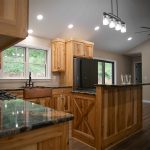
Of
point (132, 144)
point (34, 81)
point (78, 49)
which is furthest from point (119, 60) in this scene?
point (132, 144)

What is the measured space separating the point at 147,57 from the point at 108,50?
6.30 feet

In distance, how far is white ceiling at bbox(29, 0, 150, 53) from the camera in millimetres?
4375

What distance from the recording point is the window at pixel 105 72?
26.3ft

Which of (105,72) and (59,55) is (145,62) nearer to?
(105,72)

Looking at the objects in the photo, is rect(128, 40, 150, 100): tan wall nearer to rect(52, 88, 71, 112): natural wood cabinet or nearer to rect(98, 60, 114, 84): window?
rect(98, 60, 114, 84): window

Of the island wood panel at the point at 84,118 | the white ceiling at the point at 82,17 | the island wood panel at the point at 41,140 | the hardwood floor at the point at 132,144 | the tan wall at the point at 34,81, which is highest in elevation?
the white ceiling at the point at 82,17

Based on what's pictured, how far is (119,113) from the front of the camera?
11.1 ft

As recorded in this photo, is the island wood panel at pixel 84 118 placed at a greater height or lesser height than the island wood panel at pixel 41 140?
lesser

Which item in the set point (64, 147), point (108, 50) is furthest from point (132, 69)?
point (64, 147)

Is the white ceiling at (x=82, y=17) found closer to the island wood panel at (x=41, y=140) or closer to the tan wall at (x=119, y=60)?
Result: the tan wall at (x=119, y=60)

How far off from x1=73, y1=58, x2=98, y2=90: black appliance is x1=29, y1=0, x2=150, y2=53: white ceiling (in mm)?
1031

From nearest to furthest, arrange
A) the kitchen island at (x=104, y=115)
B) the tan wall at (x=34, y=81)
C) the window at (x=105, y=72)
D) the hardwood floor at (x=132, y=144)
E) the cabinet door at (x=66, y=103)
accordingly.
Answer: the kitchen island at (x=104, y=115) → the hardwood floor at (x=132, y=144) → the tan wall at (x=34, y=81) → the cabinet door at (x=66, y=103) → the window at (x=105, y=72)

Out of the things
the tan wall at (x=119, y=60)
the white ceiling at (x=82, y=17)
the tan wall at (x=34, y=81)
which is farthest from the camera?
the tan wall at (x=119, y=60)

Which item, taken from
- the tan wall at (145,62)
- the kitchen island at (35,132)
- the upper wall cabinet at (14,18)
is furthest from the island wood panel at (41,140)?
the tan wall at (145,62)
